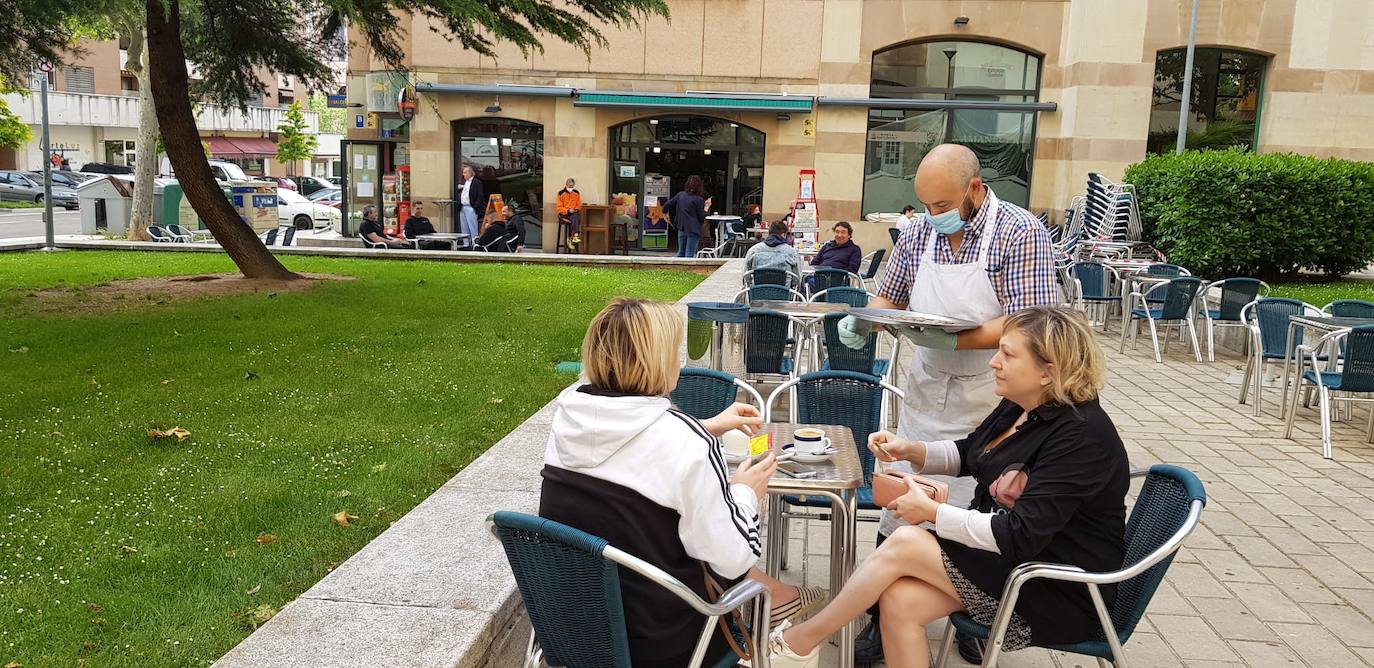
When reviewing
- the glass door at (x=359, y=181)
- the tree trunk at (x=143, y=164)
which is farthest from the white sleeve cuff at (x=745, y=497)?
the tree trunk at (x=143, y=164)

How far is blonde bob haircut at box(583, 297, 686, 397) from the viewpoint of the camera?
2.61 m

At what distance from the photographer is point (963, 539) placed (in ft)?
9.66

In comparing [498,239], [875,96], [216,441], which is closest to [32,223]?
[498,239]

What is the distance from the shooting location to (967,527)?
9.62 ft

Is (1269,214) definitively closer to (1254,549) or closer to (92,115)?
(1254,549)

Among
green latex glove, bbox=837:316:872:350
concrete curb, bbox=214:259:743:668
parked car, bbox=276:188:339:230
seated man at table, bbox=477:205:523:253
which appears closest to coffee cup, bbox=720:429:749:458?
green latex glove, bbox=837:316:872:350

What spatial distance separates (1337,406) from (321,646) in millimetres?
8165

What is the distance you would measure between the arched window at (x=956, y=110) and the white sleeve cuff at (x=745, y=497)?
20086 millimetres

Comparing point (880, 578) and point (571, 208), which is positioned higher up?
point (571, 208)

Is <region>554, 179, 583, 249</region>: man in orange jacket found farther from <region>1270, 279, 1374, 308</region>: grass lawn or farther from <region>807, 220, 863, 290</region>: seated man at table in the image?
<region>1270, 279, 1374, 308</region>: grass lawn

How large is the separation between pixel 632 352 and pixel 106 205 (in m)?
25.9

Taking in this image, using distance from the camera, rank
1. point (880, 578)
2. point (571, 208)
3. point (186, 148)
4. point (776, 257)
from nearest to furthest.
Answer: point (880, 578) < point (776, 257) < point (186, 148) < point (571, 208)

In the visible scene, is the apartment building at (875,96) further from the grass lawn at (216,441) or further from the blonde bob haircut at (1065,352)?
the blonde bob haircut at (1065,352)

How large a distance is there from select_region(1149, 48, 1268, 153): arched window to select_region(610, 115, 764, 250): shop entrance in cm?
822
